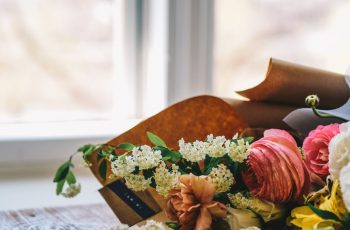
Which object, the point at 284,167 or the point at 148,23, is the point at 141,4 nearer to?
the point at 148,23

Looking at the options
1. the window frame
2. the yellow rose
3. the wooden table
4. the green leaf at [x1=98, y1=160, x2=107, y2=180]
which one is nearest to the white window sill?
the window frame

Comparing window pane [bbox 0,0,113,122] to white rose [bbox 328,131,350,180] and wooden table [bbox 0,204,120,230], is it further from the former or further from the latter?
white rose [bbox 328,131,350,180]

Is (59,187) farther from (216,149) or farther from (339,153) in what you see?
(339,153)

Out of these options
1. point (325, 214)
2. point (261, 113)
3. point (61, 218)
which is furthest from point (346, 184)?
point (61, 218)

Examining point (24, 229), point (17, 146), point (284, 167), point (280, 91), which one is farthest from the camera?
point (17, 146)

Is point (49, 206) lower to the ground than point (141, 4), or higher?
lower

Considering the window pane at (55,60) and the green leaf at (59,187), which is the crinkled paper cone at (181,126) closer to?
the green leaf at (59,187)

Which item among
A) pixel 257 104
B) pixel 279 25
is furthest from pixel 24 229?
pixel 279 25
